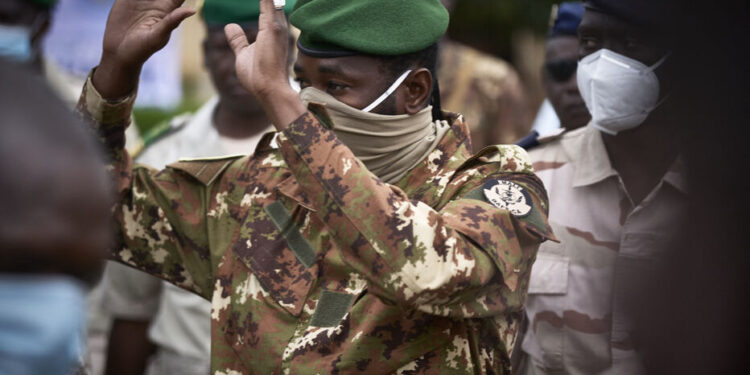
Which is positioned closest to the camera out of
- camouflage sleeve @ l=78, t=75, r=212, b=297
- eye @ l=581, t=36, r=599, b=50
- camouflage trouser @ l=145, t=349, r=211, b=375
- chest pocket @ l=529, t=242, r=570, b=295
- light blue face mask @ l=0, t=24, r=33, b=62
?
light blue face mask @ l=0, t=24, r=33, b=62

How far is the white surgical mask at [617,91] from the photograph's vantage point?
337 centimetres

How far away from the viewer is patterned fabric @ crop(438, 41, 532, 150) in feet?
26.2

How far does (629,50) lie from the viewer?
3426 millimetres

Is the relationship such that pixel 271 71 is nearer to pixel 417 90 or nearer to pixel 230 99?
pixel 417 90

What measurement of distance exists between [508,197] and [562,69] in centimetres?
233

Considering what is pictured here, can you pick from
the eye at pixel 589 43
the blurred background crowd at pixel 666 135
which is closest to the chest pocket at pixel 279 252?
the blurred background crowd at pixel 666 135

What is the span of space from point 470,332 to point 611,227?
1017 mm

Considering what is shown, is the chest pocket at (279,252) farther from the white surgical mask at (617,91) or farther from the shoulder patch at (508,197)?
the white surgical mask at (617,91)

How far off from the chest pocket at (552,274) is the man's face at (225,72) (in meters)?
1.80

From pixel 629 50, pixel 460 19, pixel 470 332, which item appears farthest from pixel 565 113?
pixel 460 19

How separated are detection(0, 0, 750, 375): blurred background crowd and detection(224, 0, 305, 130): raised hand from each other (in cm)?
51

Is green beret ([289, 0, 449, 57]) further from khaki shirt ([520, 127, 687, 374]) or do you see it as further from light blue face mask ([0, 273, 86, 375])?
light blue face mask ([0, 273, 86, 375])

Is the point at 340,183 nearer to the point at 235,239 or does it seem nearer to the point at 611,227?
the point at 235,239

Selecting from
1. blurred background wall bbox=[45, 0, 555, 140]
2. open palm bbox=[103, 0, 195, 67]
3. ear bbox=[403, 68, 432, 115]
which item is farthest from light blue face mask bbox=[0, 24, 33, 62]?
blurred background wall bbox=[45, 0, 555, 140]
